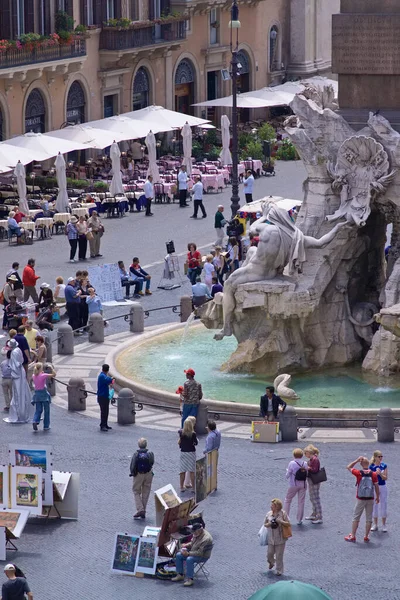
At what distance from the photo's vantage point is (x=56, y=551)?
83.6 ft

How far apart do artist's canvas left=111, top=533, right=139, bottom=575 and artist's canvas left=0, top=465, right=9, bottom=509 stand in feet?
7.75

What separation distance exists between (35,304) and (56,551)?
14635 millimetres

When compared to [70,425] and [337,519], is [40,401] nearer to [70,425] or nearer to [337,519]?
[70,425]

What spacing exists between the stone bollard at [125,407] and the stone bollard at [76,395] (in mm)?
1144

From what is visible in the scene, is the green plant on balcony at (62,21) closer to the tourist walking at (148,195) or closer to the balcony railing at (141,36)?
the balcony railing at (141,36)

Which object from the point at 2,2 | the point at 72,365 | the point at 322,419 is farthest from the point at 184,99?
the point at 322,419

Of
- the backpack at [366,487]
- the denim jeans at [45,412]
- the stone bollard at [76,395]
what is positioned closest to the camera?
the backpack at [366,487]


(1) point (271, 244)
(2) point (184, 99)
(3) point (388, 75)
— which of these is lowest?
(2) point (184, 99)

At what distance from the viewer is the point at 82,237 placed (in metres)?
45.7

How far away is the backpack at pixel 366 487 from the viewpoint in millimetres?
25609

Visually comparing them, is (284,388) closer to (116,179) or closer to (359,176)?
(359,176)

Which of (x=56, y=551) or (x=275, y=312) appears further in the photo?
(x=275, y=312)

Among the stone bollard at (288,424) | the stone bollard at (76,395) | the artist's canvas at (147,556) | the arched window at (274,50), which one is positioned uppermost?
the artist's canvas at (147,556)

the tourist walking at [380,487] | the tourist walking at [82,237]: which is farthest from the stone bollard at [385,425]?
the tourist walking at [82,237]
